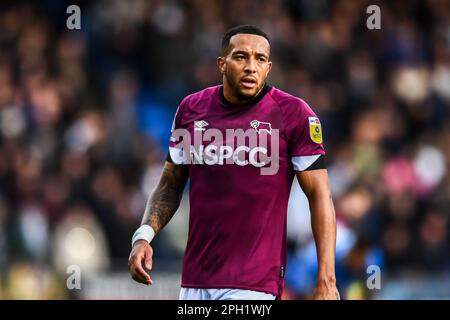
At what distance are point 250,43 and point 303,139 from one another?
26.9 inches

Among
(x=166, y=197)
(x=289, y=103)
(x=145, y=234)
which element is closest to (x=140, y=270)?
(x=145, y=234)

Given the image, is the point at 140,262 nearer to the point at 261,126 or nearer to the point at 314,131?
the point at 261,126

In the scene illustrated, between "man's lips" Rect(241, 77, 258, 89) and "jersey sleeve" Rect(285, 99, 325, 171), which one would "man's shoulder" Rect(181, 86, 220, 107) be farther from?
"jersey sleeve" Rect(285, 99, 325, 171)

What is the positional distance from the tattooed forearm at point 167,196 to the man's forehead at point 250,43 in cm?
93

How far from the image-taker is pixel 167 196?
777cm

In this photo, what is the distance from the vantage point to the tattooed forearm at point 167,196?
25.3ft

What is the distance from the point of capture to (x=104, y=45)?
1781 centimetres

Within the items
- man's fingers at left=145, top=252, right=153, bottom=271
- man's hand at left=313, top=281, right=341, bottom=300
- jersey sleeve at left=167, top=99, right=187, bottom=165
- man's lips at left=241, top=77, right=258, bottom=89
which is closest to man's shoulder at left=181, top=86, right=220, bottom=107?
jersey sleeve at left=167, top=99, right=187, bottom=165

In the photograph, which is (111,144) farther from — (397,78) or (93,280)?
(397,78)

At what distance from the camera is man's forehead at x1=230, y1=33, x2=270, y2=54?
23.7 feet

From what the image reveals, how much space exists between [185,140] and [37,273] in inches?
277

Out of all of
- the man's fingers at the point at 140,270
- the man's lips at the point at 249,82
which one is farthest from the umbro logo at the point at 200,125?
the man's fingers at the point at 140,270

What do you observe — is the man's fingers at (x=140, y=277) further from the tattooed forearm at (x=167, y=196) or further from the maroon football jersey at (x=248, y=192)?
the tattooed forearm at (x=167, y=196)

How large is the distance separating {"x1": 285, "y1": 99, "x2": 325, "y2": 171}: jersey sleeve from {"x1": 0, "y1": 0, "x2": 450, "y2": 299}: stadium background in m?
4.47
